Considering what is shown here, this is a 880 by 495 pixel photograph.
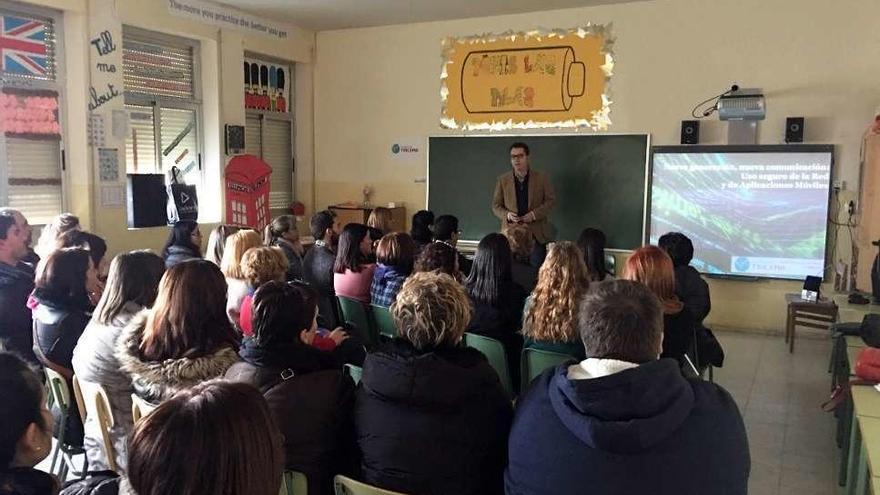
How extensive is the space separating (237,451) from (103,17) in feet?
19.4

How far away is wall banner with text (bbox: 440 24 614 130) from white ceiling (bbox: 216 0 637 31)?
0.27m

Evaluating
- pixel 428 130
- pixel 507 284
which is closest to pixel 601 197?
pixel 428 130

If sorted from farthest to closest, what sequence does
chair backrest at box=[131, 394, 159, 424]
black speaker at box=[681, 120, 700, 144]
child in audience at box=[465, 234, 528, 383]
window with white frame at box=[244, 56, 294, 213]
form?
window with white frame at box=[244, 56, 294, 213] → black speaker at box=[681, 120, 700, 144] → child in audience at box=[465, 234, 528, 383] → chair backrest at box=[131, 394, 159, 424]

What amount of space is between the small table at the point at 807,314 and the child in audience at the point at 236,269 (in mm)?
4349

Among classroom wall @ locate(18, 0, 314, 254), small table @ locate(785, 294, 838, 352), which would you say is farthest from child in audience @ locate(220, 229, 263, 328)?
small table @ locate(785, 294, 838, 352)

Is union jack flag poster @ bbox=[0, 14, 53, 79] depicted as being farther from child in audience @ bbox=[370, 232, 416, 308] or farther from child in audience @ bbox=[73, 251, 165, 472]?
child in audience @ bbox=[73, 251, 165, 472]

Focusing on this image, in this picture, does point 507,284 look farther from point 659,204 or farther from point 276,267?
point 659,204

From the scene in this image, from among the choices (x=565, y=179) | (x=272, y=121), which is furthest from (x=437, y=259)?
(x=272, y=121)

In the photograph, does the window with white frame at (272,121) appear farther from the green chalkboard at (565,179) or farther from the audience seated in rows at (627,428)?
the audience seated in rows at (627,428)

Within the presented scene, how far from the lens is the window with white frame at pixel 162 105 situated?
6.41 metres

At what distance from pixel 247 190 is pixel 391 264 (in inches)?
149

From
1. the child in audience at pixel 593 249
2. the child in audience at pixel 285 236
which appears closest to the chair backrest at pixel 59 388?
the child in audience at pixel 285 236

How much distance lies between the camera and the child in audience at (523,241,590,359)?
295 cm

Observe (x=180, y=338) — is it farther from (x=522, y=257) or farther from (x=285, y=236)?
(x=522, y=257)
